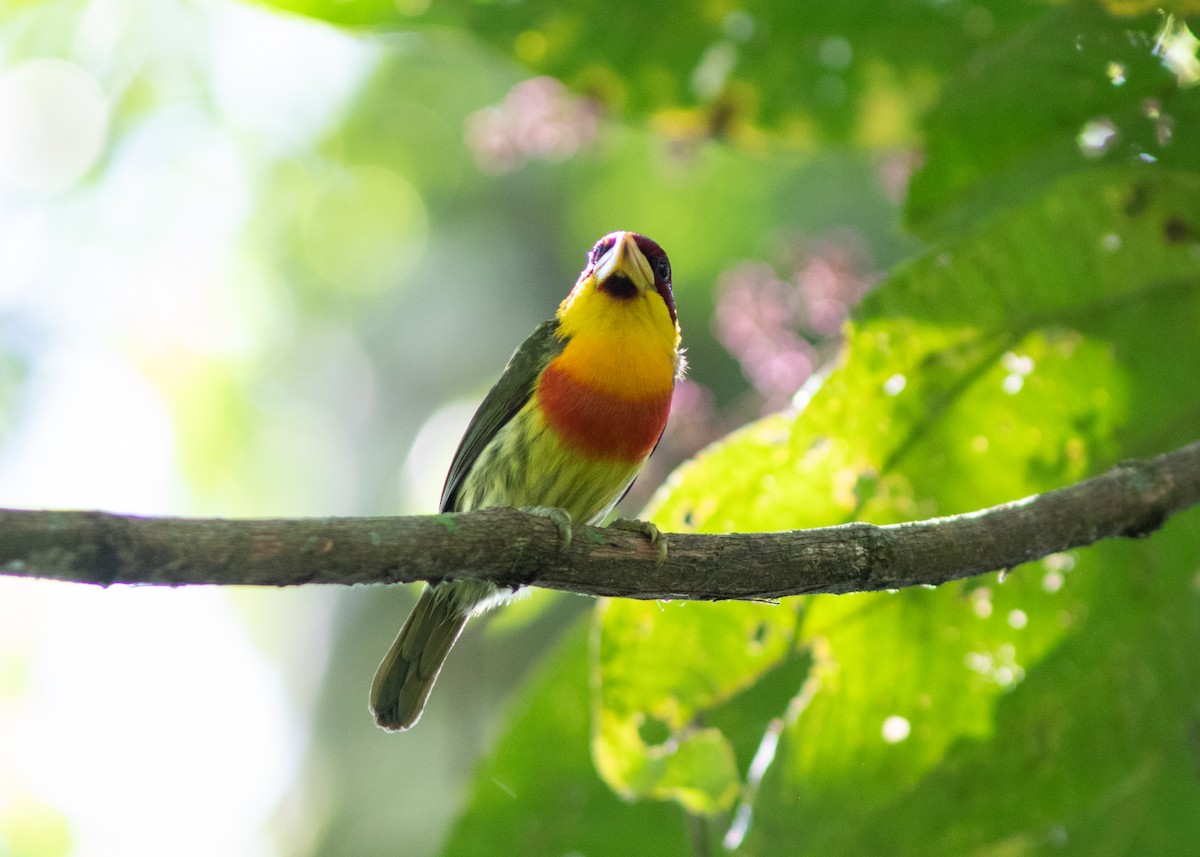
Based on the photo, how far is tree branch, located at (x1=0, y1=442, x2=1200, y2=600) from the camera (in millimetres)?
1452

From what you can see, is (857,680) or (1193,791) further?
(1193,791)

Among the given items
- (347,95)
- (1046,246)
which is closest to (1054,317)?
(1046,246)

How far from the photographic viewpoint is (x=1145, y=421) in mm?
2842

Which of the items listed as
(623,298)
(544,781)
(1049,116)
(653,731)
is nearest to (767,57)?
(1049,116)

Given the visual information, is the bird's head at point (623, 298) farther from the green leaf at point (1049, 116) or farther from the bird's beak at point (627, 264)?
the green leaf at point (1049, 116)

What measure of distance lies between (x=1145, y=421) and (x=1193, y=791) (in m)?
1.01

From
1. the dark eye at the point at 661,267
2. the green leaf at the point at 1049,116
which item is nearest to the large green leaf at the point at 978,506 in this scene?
the green leaf at the point at 1049,116

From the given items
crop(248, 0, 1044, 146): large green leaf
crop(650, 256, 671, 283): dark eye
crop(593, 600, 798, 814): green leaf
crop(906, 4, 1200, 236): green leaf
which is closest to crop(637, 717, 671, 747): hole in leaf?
crop(593, 600, 798, 814): green leaf

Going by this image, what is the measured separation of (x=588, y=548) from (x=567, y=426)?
0.84 m

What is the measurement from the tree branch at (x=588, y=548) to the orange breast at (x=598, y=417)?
72cm

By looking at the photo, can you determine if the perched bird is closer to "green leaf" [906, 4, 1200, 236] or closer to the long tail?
the long tail

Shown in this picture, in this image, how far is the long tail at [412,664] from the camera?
2.96 m

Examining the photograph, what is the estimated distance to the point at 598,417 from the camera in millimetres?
2814

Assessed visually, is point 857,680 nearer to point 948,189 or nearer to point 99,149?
point 948,189
